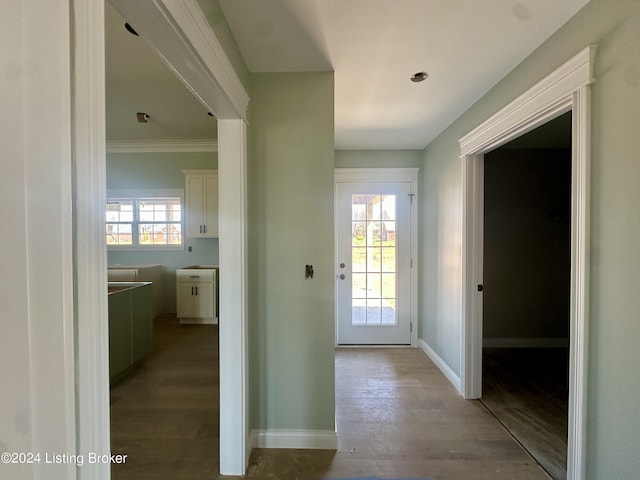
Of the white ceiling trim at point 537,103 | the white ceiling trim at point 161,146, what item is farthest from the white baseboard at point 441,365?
the white ceiling trim at point 161,146

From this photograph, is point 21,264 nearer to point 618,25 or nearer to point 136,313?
point 618,25

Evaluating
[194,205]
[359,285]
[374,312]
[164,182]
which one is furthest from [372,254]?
[164,182]

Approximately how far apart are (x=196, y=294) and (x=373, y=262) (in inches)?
105

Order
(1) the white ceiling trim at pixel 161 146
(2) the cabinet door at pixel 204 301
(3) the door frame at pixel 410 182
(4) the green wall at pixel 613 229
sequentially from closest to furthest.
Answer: (4) the green wall at pixel 613 229, (3) the door frame at pixel 410 182, (2) the cabinet door at pixel 204 301, (1) the white ceiling trim at pixel 161 146

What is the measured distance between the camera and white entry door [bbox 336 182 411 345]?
343cm

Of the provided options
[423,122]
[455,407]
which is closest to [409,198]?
[423,122]

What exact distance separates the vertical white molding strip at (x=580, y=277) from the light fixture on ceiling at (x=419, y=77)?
2.81ft

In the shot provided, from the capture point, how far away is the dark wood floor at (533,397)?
1.81m

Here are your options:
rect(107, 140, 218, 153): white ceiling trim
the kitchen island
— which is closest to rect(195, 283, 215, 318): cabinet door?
the kitchen island

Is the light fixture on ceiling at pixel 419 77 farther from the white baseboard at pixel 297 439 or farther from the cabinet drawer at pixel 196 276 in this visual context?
the cabinet drawer at pixel 196 276

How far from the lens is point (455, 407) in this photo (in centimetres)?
225

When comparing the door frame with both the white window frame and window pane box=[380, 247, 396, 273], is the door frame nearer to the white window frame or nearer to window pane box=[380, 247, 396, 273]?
window pane box=[380, 247, 396, 273]

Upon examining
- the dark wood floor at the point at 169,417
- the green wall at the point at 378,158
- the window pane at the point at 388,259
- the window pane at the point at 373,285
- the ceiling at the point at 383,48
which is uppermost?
the ceiling at the point at 383,48

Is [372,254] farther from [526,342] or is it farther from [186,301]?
[186,301]
